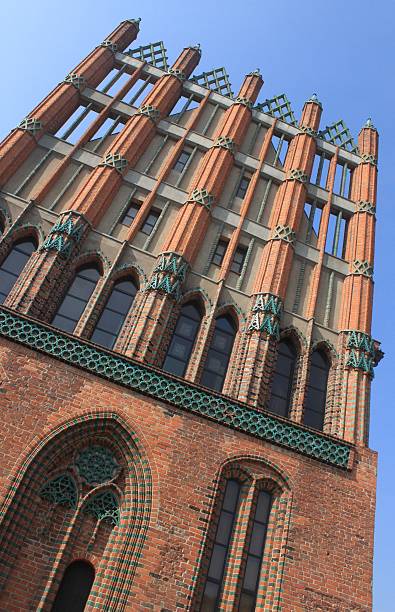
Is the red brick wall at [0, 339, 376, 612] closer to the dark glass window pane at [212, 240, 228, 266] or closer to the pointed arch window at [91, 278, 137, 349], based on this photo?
the pointed arch window at [91, 278, 137, 349]

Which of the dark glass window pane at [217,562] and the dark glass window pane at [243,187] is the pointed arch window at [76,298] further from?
the dark glass window pane at [217,562]

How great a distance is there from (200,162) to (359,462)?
31.6 feet

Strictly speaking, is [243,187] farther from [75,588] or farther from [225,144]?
[75,588]

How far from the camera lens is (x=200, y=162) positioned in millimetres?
16406

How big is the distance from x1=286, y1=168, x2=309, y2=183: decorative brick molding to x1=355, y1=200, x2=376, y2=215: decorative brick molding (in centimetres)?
190

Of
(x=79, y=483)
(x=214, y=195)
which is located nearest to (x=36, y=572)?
(x=79, y=483)

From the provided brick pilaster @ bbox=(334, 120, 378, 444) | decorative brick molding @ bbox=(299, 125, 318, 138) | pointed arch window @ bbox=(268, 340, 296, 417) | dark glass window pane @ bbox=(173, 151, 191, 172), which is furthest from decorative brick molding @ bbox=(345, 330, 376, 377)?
decorative brick molding @ bbox=(299, 125, 318, 138)

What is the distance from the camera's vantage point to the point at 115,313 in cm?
1266

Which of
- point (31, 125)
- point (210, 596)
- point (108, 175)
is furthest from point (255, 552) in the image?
point (31, 125)

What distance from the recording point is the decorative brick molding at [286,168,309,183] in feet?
54.7

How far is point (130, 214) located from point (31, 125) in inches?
152

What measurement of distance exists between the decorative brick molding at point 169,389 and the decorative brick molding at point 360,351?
2365 millimetres

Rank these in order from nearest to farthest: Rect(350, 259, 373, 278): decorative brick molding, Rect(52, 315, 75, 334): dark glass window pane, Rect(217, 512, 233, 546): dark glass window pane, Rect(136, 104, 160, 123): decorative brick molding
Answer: Rect(217, 512, 233, 546): dark glass window pane
Rect(52, 315, 75, 334): dark glass window pane
Rect(350, 259, 373, 278): decorative brick molding
Rect(136, 104, 160, 123): decorative brick molding

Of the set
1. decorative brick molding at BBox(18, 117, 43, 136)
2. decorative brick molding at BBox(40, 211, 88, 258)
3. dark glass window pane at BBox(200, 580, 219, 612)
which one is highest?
decorative brick molding at BBox(18, 117, 43, 136)
